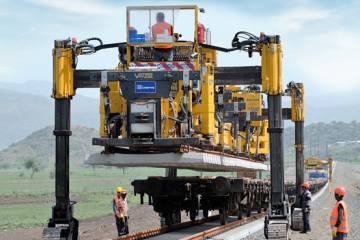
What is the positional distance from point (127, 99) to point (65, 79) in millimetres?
1231

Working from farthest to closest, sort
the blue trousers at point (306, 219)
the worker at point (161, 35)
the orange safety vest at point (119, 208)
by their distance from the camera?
the blue trousers at point (306, 219), the orange safety vest at point (119, 208), the worker at point (161, 35)

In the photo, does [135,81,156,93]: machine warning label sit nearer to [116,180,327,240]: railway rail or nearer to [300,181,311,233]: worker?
[116,180,327,240]: railway rail

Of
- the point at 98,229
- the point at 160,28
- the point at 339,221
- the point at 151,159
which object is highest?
the point at 160,28

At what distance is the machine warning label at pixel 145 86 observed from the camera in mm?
15031

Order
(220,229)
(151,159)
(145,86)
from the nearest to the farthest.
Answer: (145,86)
(151,159)
(220,229)

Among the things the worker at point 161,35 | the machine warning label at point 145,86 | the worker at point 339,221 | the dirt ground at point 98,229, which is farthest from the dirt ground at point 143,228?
the worker at point 339,221

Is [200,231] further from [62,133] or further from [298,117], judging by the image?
[298,117]

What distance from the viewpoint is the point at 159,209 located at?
70.5 feet

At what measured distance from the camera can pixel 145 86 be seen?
49.3 ft

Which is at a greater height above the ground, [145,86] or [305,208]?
[145,86]

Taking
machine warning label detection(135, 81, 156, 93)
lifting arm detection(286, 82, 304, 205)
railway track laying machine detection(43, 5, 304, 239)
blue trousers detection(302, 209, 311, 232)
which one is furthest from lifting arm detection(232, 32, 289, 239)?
lifting arm detection(286, 82, 304, 205)

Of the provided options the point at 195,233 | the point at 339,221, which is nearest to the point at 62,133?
the point at 339,221

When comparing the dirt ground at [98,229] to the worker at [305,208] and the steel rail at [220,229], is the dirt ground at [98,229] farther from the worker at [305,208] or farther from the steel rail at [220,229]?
the worker at [305,208]

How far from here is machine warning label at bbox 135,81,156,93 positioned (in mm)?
15031
